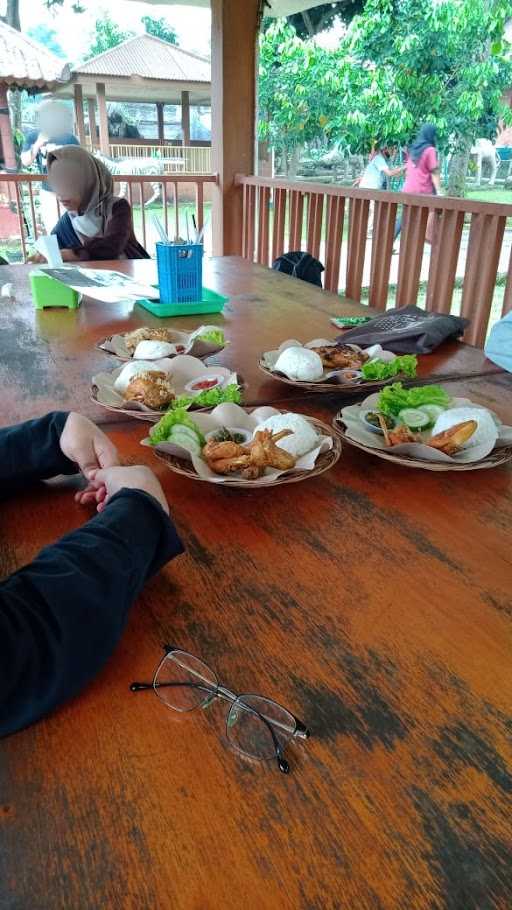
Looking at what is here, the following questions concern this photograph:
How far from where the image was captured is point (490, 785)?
0.49m

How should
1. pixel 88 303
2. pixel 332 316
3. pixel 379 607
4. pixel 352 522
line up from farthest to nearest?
pixel 88 303 < pixel 332 316 < pixel 352 522 < pixel 379 607

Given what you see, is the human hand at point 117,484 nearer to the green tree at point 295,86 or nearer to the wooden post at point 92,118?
the green tree at point 295,86

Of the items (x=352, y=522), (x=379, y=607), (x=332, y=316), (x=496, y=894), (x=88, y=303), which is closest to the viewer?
(x=496, y=894)

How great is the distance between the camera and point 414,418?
41.4 inches

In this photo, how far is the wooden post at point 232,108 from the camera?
4.17m

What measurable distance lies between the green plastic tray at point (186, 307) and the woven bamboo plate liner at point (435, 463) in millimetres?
1097

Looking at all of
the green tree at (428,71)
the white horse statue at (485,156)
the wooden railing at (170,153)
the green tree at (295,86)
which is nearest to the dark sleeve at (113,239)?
the green tree at (428,71)

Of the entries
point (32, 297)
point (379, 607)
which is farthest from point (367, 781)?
point (32, 297)

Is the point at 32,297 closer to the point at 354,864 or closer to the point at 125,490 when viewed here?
the point at 125,490

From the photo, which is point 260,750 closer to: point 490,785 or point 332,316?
point 490,785

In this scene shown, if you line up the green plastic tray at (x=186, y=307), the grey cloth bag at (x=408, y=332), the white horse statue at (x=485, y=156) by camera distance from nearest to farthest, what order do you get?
the grey cloth bag at (x=408, y=332)
the green plastic tray at (x=186, y=307)
the white horse statue at (x=485, y=156)

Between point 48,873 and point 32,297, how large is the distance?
2.10 meters

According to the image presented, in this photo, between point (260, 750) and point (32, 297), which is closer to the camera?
point (260, 750)

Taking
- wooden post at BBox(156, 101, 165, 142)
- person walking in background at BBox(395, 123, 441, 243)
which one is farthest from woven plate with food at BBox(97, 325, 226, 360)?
wooden post at BBox(156, 101, 165, 142)
